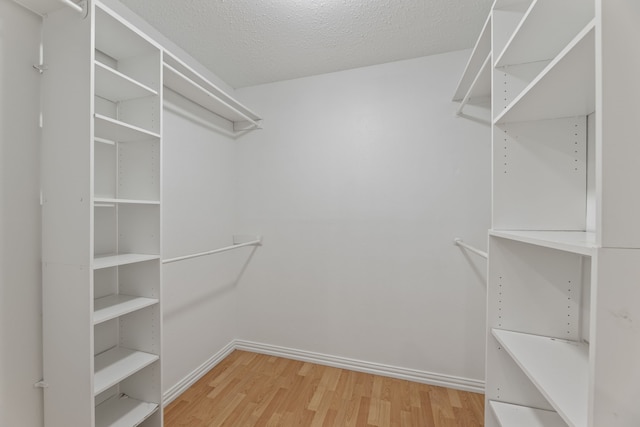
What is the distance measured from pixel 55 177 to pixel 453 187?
234cm

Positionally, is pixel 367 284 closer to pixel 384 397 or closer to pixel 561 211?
pixel 384 397

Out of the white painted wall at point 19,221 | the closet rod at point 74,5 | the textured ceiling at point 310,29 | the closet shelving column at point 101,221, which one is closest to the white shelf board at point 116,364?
the closet shelving column at point 101,221

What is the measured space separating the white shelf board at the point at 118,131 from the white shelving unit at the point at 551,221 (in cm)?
165

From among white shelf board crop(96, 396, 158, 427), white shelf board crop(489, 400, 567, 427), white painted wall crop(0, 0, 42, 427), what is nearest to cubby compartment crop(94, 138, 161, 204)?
white painted wall crop(0, 0, 42, 427)

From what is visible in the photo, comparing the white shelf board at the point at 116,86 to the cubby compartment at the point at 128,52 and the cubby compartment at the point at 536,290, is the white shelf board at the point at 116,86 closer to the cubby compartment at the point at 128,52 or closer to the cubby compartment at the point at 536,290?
the cubby compartment at the point at 128,52

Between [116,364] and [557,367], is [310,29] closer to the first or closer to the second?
[557,367]

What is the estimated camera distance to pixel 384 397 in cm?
176

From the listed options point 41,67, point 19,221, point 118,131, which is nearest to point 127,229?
point 19,221

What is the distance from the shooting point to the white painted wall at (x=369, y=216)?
1.89 meters

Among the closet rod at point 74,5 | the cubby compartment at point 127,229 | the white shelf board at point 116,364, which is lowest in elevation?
the white shelf board at point 116,364

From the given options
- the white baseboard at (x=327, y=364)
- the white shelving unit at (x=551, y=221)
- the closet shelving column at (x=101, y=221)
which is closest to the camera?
the white shelving unit at (x=551, y=221)

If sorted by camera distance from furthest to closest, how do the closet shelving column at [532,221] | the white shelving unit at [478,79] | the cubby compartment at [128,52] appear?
the white shelving unit at [478,79], the cubby compartment at [128,52], the closet shelving column at [532,221]

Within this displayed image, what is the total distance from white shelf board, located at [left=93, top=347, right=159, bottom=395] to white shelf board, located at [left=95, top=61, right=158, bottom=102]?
54.8 inches

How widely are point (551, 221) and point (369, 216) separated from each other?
1177mm
